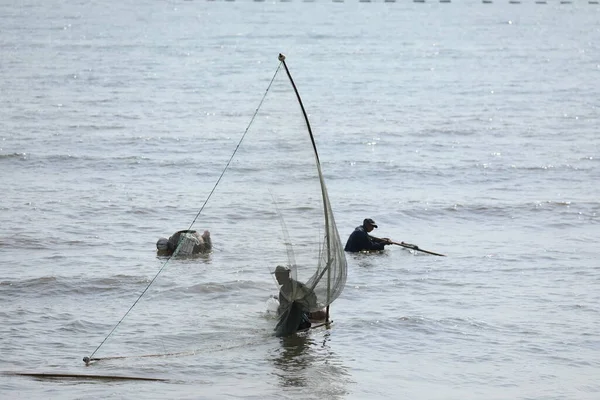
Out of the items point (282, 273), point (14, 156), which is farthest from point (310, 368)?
point (14, 156)

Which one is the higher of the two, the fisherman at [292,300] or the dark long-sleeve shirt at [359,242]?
the dark long-sleeve shirt at [359,242]

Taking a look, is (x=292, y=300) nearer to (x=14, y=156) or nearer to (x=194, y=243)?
(x=194, y=243)

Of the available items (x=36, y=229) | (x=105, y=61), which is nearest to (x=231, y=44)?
(x=105, y=61)

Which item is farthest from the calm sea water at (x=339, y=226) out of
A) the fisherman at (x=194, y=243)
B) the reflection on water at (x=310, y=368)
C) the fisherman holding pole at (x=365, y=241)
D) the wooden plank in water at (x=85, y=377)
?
the fisherman at (x=194, y=243)

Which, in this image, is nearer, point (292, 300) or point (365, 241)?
point (292, 300)

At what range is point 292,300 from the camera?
16141 millimetres

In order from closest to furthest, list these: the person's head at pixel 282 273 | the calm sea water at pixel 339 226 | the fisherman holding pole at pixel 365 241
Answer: the calm sea water at pixel 339 226 → the person's head at pixel 282 273 → the fisherman holding pole at pixel 365 241

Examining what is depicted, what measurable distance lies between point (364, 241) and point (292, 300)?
634 cm

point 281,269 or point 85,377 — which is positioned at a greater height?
point 281,269

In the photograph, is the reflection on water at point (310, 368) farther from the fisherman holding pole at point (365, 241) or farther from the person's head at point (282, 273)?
the fisherman holding pole at point (365, 241)

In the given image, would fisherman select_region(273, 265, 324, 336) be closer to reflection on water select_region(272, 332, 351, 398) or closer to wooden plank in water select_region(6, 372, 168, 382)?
reflection on water select_region(272, 332, 351, 398)

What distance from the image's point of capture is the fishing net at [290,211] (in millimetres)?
15906

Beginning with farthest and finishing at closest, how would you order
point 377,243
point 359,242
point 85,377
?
point 377,243
point 359,242
point 85,377

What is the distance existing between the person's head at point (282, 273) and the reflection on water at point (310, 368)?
2.95 ft
